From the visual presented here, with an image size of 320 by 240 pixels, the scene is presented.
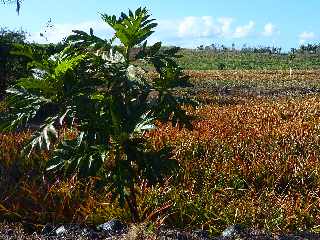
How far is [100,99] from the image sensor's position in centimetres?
483

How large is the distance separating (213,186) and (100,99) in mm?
3225

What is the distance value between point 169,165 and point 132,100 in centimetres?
63

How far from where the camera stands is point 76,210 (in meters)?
6.25

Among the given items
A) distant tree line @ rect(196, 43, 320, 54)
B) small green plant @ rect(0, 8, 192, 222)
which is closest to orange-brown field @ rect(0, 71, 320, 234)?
small green plant @ rect(0, 8, 192, 222)

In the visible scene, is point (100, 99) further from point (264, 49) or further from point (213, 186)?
point (264, 49)

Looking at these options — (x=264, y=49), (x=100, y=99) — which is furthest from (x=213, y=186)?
(x=264, y=49)

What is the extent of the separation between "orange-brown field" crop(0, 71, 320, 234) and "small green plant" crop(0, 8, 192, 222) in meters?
0.56

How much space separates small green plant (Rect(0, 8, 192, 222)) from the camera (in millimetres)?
4629

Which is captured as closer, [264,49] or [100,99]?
[100,99]

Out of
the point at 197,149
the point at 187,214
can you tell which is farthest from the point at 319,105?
the point at 187,214

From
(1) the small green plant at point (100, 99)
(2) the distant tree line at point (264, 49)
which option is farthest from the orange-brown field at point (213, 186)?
(2) the distant tree line at point (264, 49)

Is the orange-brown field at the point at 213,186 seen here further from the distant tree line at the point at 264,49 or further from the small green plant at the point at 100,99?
the distant tree line at the point at 264,49

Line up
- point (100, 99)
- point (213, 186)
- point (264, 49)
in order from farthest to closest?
point (264, 49) < point (213, 186) < point (100, 99)

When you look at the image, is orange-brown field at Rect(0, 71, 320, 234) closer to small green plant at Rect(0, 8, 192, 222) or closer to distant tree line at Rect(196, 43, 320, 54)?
small green plant at Rect(0, 8, 192, 222)
